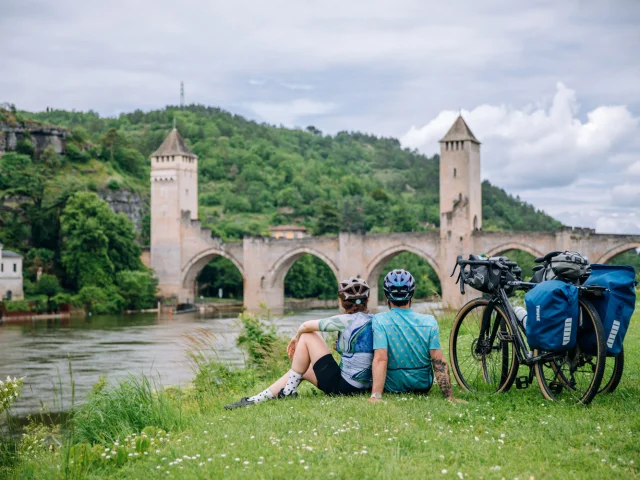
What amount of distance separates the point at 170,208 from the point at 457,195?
1971 cm

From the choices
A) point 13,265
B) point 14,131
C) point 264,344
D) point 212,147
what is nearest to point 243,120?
point 212,147

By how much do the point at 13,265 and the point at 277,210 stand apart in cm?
4235

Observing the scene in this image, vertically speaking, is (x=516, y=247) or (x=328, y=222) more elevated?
(x=328, y=222)

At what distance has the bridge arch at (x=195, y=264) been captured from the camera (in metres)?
51.8

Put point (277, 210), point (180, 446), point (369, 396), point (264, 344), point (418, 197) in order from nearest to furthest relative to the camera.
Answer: point (180, 446)
point (369, 396)
point (264, 344)
point (277, 210)
point (418, 197)

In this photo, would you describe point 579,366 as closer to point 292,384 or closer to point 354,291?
point 354,291

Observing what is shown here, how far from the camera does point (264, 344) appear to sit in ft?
40.0

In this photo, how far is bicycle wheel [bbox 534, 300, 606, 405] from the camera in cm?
531

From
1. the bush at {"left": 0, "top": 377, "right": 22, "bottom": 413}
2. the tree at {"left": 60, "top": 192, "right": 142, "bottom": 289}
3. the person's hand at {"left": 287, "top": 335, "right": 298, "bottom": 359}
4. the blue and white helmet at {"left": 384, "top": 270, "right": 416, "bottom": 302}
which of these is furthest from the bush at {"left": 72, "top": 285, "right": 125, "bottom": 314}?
the blue and white helmet at {"left": 384, "top": 270, "right": 416, "bottom": 302}

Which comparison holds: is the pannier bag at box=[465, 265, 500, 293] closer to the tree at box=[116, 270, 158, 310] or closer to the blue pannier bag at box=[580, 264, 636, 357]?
the blue pannier bag at box=[580, 264, 636, 357]

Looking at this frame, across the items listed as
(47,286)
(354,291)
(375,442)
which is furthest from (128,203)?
→ (375,442)

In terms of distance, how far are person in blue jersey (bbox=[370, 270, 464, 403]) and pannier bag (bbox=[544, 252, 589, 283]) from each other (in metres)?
0.95

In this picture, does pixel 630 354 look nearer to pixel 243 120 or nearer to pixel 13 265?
pixel 13 265

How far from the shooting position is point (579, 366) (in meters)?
5.80
